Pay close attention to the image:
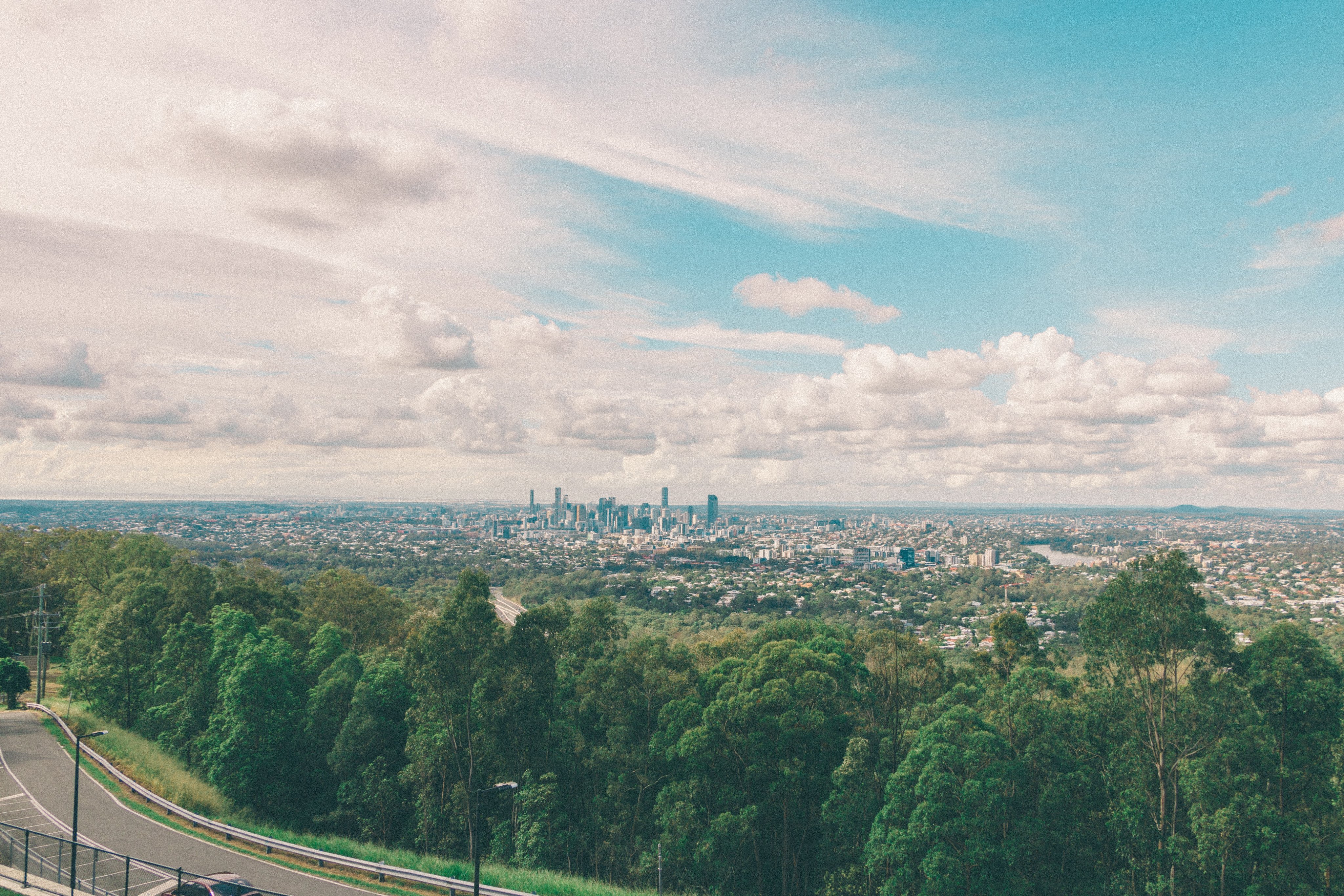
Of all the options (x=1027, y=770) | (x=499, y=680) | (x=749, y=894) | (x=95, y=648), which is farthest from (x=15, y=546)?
(x=1027, y=770)

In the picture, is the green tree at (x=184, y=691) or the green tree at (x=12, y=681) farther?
the green tree at (x=12, y=681)

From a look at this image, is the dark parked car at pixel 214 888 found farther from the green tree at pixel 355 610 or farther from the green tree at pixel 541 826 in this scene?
the green tree at pixel 355 610

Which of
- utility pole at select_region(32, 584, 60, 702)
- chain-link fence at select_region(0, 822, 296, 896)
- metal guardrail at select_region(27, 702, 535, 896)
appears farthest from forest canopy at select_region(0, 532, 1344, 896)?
chain-link fence at select_region(0, 822, 296, 896)

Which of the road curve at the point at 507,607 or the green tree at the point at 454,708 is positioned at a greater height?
the green tree at the point at 454,708

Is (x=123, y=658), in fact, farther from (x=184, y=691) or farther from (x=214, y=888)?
(x=214, y=888)

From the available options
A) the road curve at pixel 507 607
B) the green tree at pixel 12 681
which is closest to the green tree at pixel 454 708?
the green tree at pixel 12 681

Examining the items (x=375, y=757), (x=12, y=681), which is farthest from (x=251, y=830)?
(x=12, y=681)
